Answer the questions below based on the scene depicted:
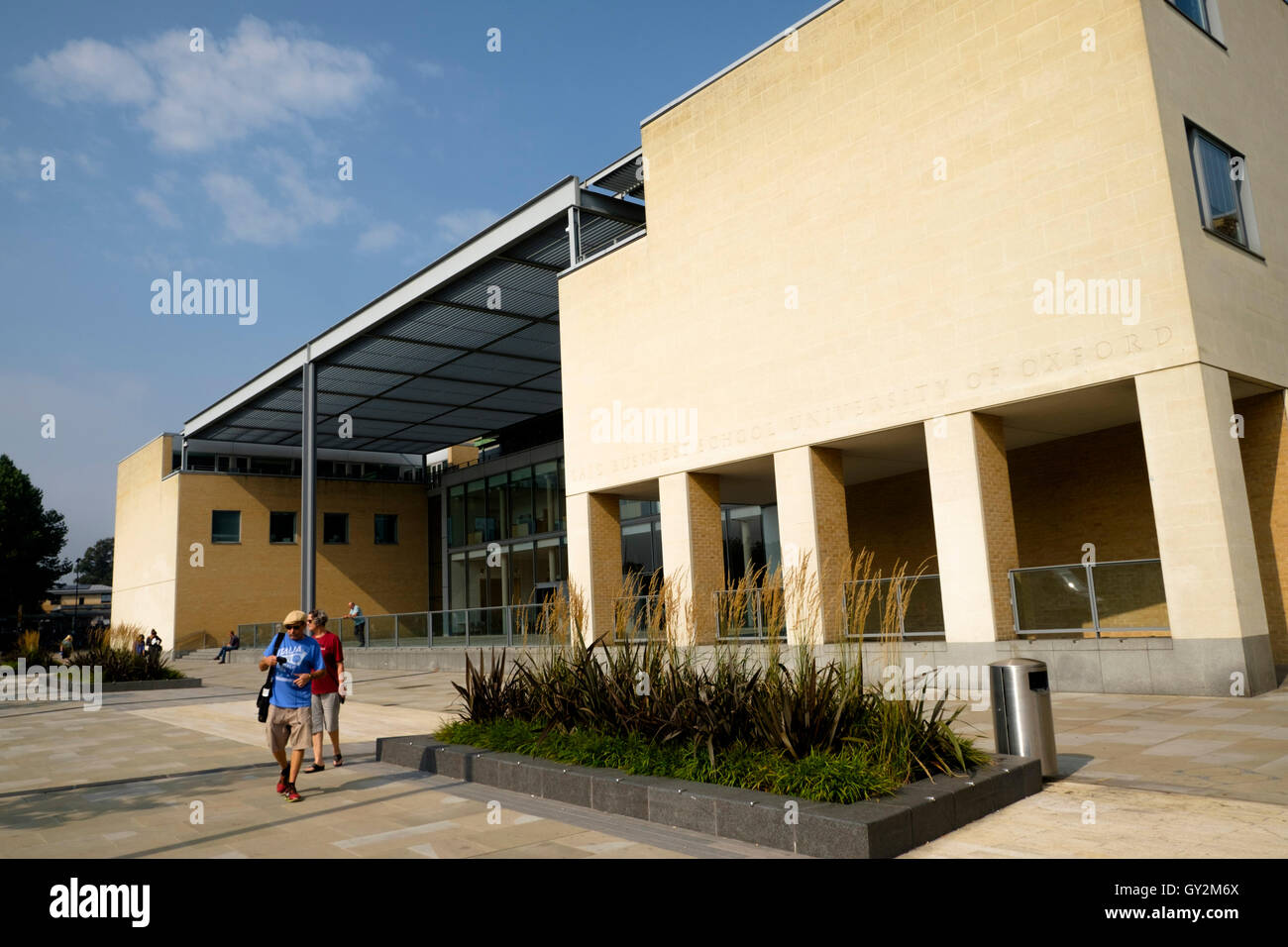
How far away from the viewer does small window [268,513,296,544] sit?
4006 cm

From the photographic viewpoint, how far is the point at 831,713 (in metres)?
6.37

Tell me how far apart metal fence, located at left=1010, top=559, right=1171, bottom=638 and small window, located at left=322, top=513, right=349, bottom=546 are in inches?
1349

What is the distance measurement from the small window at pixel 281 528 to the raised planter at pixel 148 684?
17.3 m

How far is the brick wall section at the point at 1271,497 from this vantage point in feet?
44.1

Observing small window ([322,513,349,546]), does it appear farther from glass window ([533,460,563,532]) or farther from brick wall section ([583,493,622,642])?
brick wall section ([583,493,622,642])

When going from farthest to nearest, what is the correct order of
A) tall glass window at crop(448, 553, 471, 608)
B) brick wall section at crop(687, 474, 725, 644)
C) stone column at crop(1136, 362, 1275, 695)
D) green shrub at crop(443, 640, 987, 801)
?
1. tall glass window at crop(448, 553, 471, 608)
2. brick wall section at crop(687, 474, 725, 644)
3. stone column at crop(1136, 362, 1275, 695)
4. green shrub at crop(443, 640, 987, 801)

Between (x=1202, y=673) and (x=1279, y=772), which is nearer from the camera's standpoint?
(x=1279, y=772)

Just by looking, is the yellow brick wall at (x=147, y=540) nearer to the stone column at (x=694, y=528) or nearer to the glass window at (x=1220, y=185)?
the stone column at (x=694, y=528)

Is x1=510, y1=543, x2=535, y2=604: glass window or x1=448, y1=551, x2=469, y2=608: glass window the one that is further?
x1=448, y1=551, x2=469, y2=608: glass window

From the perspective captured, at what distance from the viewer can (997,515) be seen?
13.8 metres

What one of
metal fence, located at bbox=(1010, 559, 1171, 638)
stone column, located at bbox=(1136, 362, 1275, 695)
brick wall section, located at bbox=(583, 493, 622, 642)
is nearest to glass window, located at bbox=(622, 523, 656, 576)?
brick wall section, located at bbox=(583, 493, 622, 642)
